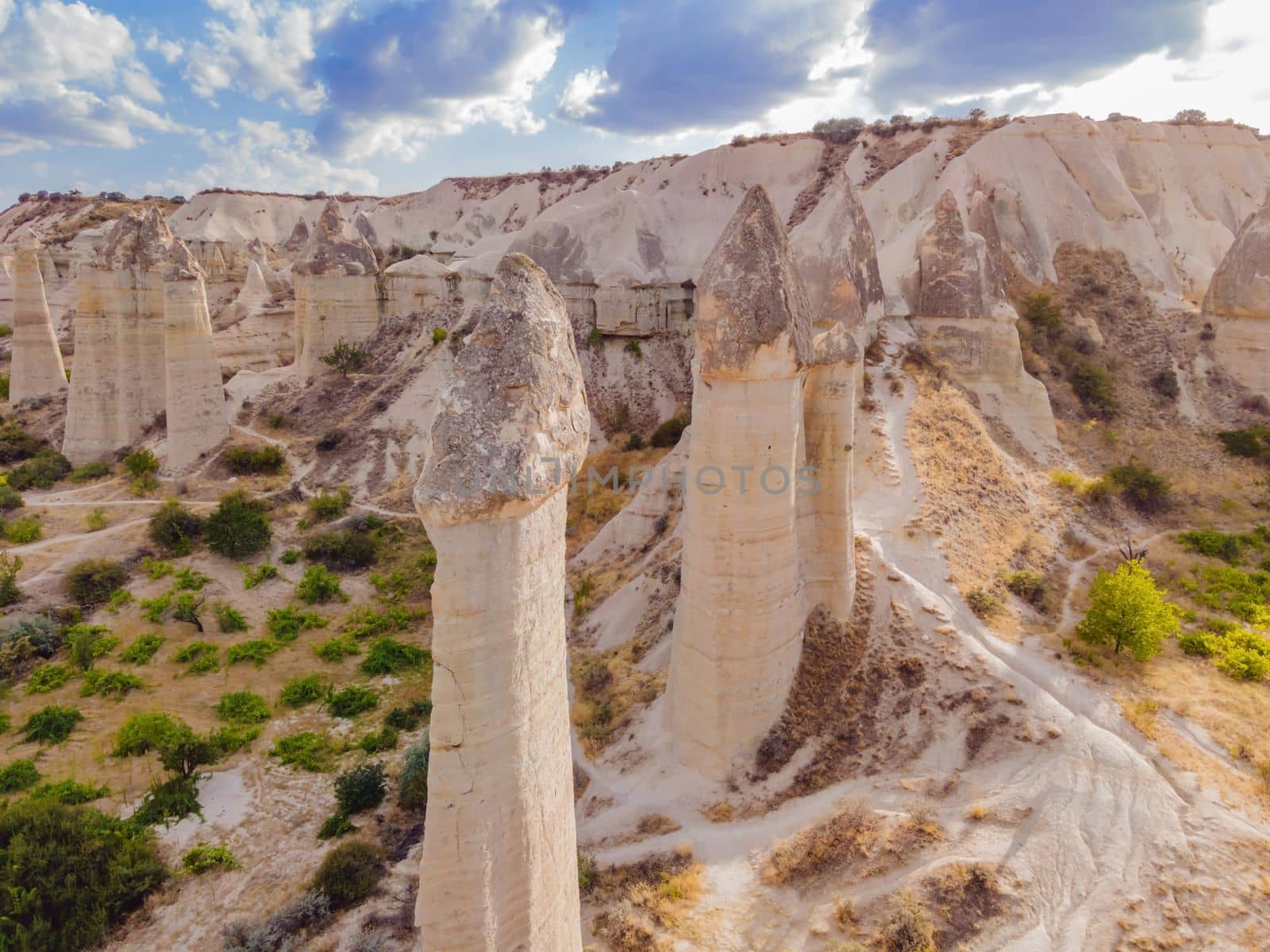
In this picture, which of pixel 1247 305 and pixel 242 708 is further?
pixel 1247 305

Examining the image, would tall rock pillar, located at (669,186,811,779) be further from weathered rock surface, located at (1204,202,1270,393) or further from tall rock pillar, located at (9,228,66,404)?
tall rock pillar, located at (9,228,66,404)

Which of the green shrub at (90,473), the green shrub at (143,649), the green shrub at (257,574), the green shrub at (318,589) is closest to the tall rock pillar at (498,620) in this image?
the green shrub at (143,649)

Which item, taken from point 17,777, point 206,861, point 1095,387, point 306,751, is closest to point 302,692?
point 306,751

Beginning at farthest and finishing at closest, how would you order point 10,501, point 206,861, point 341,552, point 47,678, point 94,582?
point 10,501, point 341,552, point 94,582, point 47,678, point 206,861

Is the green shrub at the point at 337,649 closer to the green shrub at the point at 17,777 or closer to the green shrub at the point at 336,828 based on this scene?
the green shrub at the point at 17,777

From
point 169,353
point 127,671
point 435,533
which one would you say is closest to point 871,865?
point 435,533

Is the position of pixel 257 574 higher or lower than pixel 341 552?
lower

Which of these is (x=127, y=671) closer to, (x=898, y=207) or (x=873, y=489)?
(x=873, y=489)

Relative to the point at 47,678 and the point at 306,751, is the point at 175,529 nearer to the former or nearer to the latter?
the point at 47,678
